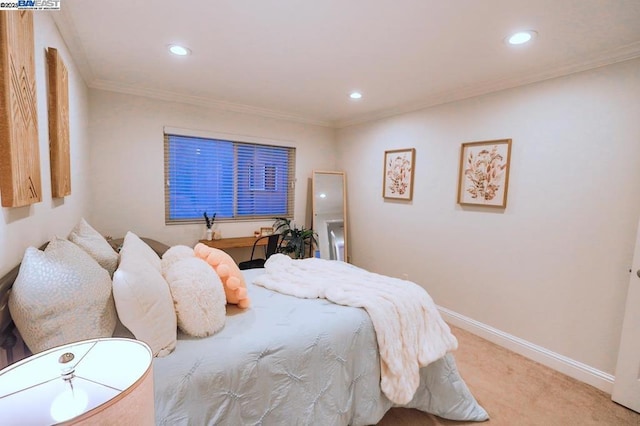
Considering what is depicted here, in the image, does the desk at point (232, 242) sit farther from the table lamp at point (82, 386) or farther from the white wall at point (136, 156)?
the table lamp at point (82, 386)

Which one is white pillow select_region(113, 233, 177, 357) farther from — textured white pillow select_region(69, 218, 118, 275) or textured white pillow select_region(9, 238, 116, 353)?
textured white pillow select_region(69, 218, 118, 275)

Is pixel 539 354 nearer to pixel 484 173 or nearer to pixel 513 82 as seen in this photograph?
pixel 484 173

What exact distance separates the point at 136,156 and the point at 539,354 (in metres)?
4.36

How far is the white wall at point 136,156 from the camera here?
120 inches

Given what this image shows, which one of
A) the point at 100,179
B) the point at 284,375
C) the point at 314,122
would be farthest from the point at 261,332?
the point at 314,122

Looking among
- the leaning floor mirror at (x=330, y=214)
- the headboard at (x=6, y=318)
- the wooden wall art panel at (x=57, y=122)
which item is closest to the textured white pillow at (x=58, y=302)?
the headboard at (x=6, y=318)

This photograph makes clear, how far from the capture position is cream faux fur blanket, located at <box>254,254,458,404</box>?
5.23 feet

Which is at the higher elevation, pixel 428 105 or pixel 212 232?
pixel 428 105

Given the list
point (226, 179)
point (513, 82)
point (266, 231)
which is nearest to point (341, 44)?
point (513, 82)

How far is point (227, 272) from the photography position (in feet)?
5.63

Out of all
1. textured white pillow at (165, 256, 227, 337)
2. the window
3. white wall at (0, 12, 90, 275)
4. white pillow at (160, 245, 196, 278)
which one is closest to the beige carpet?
textured white pillow at (165, 256, 227, 337)

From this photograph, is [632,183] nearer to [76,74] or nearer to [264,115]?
[264,115]

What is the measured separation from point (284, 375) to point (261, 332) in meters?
0.22

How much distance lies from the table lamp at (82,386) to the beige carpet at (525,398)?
171 centimetres
